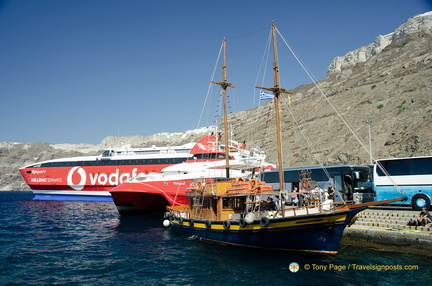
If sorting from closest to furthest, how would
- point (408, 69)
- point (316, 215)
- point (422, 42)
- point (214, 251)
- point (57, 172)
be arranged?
point (316, 215)
point (214, 251)
point (57, 172)
point (408, 69)
point (422, 42)

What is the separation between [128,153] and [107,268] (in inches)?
1897

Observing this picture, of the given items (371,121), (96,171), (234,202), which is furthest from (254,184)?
(96,171)

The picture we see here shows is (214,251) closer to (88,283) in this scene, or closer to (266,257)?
(266,257)

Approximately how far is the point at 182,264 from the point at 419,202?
15524 mm

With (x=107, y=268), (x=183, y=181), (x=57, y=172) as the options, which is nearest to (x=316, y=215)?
(x=107, y=268)

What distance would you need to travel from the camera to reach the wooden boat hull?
14.6 metres

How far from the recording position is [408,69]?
71.1m

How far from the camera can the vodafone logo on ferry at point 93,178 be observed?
187 feet

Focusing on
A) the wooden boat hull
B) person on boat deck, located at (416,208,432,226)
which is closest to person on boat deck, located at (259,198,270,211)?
the wooden boat hull

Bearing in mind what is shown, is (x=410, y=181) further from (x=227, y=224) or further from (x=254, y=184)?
(x=227, y=224)

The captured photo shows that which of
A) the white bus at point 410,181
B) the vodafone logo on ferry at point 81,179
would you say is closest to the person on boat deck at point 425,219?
the white bus at point 410,181

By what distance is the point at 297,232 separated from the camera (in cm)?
1517

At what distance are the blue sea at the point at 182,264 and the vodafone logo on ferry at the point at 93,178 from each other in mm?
35905

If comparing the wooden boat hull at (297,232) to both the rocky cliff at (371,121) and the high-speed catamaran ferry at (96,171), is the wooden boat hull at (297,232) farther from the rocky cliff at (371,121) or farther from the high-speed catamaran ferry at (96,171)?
the high-speed catamaran ferry at (96,171)
